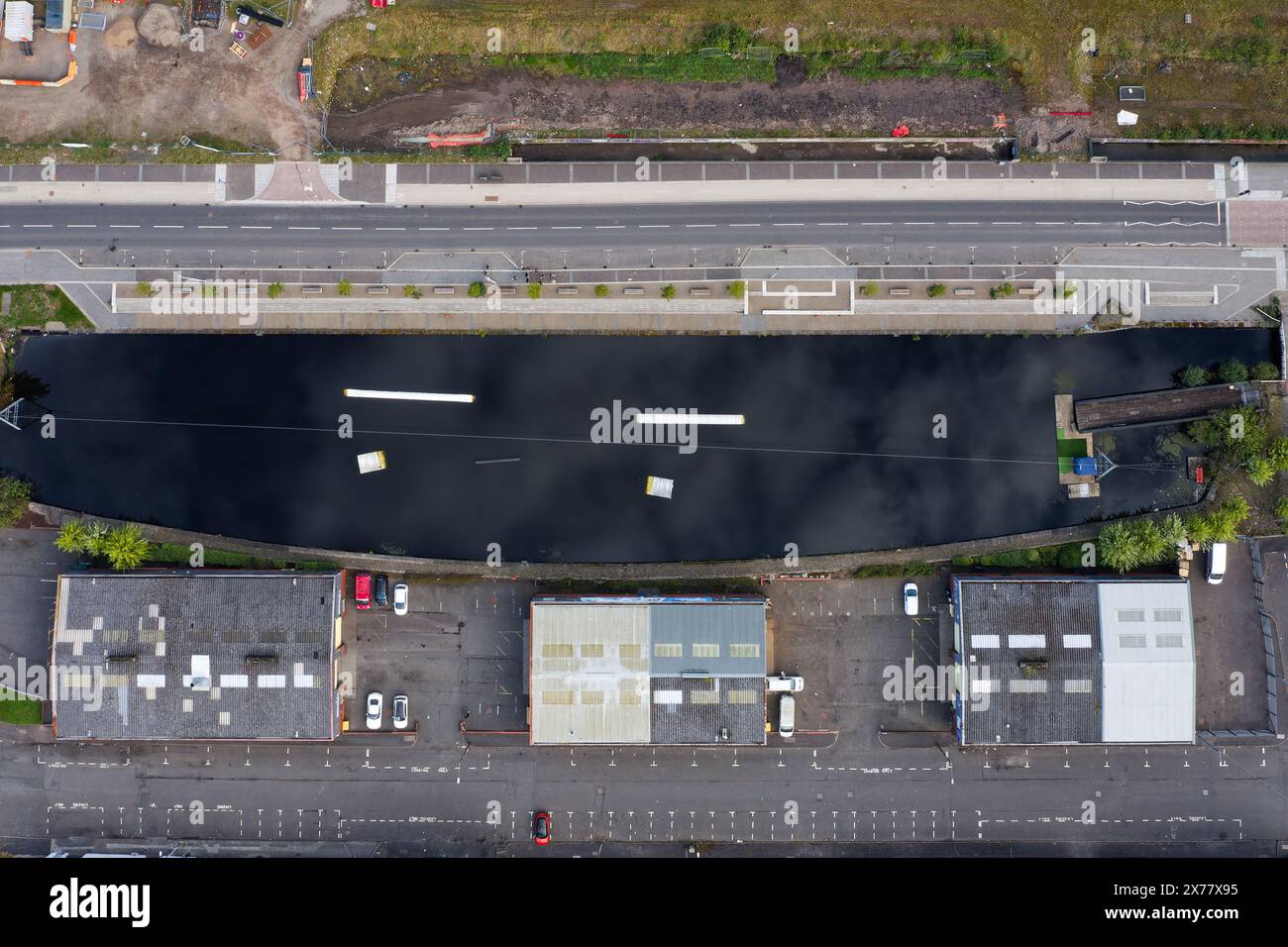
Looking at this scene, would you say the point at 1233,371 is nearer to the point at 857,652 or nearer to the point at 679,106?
the point at 857,652

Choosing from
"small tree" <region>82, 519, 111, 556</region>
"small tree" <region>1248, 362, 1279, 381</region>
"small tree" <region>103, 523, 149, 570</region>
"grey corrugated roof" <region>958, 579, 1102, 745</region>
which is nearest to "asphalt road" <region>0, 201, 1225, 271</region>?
"small tree" <region>1248, 362, 1279, 381</region>

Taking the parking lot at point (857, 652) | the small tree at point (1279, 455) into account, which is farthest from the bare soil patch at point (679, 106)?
the parking lot at point (857, 652)

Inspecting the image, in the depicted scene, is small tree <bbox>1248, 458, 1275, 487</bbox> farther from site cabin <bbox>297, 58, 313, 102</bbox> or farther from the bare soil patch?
site cabin <bbox>297, 58, 313, 102</bbox>

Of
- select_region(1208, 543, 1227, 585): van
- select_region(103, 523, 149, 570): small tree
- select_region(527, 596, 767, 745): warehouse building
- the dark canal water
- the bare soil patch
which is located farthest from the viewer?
the bare soil patch

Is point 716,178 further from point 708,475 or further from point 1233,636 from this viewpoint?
point 1233,636

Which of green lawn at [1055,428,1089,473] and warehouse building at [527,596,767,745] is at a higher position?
green lawn at [1055,428,1089,473]
